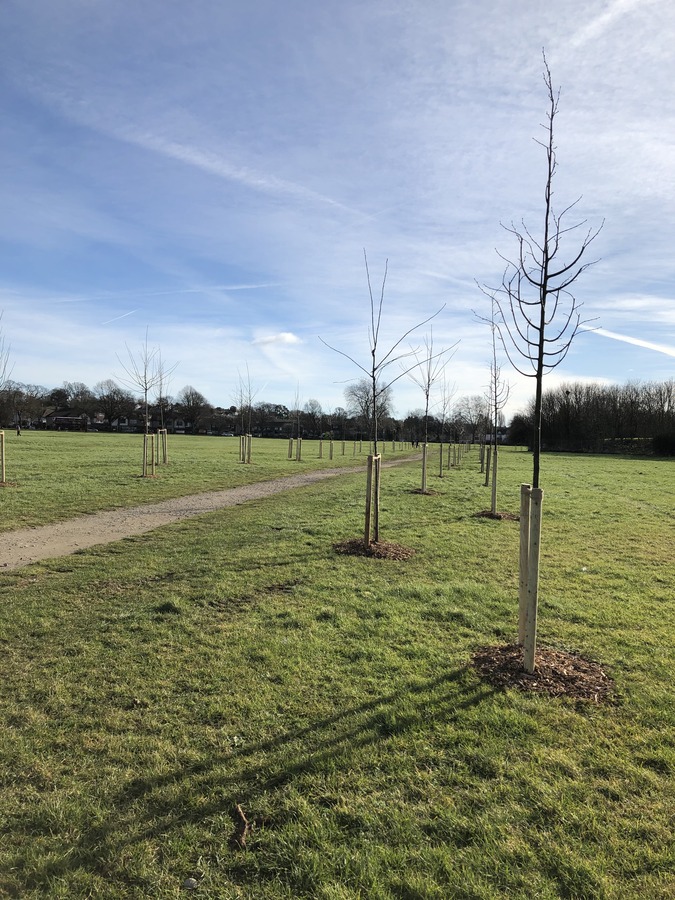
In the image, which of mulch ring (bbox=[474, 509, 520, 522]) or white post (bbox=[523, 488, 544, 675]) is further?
mulch ring (bbox=[474, 509, 520, 522])

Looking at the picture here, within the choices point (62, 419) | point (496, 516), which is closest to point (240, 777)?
point (496, 516)

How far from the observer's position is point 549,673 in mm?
3826

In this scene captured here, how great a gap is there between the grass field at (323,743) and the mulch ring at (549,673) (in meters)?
0.13

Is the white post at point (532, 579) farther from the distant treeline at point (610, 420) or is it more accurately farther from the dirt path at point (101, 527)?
the distant treeline at point (610, 420)

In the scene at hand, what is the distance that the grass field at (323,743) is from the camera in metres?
2.15

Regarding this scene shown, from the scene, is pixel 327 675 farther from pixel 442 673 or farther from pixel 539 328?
pixel 539 328

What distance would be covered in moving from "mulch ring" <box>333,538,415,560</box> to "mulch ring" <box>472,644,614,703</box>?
3.15m

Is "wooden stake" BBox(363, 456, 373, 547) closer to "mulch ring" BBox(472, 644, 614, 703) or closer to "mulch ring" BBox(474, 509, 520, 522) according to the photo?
"mulch ring" BBox(472, 644, 614, 703)

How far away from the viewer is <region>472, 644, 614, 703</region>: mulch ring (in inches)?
142

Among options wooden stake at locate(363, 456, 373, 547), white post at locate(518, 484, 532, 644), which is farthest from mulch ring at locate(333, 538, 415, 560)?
white post at locate(518, 484, 532, 644)

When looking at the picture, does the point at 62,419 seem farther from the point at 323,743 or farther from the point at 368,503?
the point at 323,743

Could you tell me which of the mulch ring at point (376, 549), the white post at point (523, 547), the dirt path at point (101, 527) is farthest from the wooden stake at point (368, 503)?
the dirt path at point (101, 527)

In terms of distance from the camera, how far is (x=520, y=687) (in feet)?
12.0

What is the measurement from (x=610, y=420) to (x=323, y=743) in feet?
216
